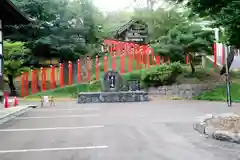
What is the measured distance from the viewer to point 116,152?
21.0 feet

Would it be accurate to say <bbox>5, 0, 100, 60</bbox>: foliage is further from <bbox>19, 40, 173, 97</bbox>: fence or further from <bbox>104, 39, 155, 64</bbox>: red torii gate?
<bbox>104, 39, 155, 64</bbox>: red torii gate

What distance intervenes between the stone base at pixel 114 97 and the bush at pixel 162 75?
95.0 inches

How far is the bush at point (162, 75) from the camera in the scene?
2362 cm

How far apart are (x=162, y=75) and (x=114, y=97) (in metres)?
4.09

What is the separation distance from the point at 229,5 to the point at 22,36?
81.4 ft

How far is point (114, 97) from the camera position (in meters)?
22.3

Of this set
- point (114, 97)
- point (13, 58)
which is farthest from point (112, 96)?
point (13, 58)

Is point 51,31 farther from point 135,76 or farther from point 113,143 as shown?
point 113,143

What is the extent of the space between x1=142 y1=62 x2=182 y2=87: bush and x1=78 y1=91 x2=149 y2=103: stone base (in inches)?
95.0

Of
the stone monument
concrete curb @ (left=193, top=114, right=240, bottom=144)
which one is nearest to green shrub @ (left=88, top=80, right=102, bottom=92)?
the stone monument

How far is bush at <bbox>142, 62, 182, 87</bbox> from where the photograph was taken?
23625 mm

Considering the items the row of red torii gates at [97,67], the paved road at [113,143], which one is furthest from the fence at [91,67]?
the paved road at [113,143]

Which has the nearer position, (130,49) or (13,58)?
(13,58)

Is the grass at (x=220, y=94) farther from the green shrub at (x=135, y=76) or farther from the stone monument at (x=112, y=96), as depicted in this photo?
the green shrub at (x=135, y=76)
